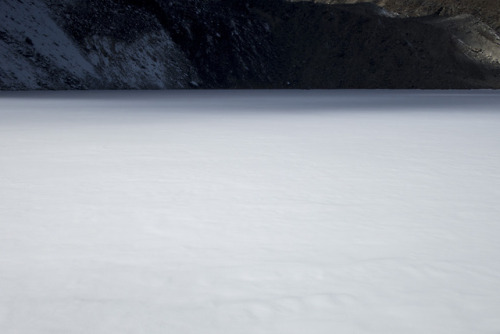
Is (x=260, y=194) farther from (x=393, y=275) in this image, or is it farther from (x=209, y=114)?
(x=209, y=114)

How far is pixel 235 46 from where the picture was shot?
40906mm

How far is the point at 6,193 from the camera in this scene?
4.42m

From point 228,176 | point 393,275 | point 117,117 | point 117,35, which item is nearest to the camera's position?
point 393,275

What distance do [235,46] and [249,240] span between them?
127ft

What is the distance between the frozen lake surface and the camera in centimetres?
213

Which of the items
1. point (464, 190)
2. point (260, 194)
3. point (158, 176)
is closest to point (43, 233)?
point (260, 194)

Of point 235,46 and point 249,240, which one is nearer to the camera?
point 249,240

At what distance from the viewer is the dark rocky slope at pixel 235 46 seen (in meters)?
31.6

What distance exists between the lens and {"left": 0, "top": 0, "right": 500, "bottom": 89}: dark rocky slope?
31641 mm

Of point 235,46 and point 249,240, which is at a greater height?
point 235,46

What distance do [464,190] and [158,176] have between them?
236 centimetres

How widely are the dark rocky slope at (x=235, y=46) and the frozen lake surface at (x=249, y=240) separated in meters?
25.3

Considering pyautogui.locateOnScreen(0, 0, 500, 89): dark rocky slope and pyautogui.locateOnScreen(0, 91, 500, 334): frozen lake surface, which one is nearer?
pyautogui.locateOnScreen(0, 91, 500, 334): frozen lake surface

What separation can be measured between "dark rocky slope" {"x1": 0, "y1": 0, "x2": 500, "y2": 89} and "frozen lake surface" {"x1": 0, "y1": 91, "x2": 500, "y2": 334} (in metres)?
25.3
